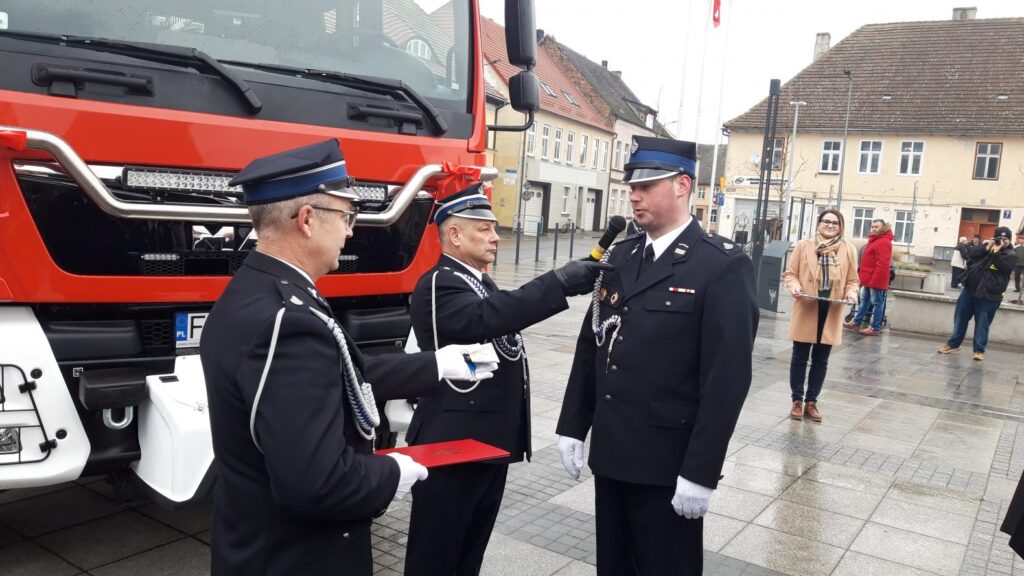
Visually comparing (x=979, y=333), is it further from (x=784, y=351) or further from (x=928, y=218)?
(x=928, y=218)

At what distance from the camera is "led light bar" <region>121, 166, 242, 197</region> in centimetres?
325

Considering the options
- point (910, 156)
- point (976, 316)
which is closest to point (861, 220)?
point (910, 156)

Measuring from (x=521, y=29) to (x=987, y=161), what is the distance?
41254mm

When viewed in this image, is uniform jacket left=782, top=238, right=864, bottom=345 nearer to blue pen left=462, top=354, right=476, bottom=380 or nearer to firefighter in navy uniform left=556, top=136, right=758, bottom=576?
firefighter in navy uniform left=556, top=136, right=758, bottom=576

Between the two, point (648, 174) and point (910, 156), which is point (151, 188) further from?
point (910, 156)

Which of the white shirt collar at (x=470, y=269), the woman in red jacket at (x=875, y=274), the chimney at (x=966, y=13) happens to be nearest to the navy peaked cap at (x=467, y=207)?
the white shirt collar at (x=470, y=269)

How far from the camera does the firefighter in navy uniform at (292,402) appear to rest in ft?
5.73

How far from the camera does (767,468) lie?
5812 millimetres

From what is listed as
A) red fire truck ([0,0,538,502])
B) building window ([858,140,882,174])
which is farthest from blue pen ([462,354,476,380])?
building window ([858,140,882,174])

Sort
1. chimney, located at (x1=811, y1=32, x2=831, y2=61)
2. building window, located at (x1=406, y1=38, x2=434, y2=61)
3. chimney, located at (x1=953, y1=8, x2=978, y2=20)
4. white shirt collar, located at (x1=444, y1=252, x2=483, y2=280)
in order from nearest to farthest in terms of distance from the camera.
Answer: white shirt collar, located at (x1=444, y1=252, x2=483, y2=280)
building window, located at (x1=406, y1=38, x2=434, y2=61)
chimney, located at (x1=953, y1=8, x2=978, y2=20)
chimney, located at (x1=811, y1=32, x2=831, y2=61)

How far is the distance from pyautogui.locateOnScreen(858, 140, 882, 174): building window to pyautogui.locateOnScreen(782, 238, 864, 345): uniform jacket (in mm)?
37492

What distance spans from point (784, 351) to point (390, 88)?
863cm

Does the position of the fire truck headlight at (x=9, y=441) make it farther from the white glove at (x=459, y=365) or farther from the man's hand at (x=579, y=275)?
the man's hand at (x=579, y=275)

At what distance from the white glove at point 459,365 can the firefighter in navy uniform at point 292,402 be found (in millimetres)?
319
